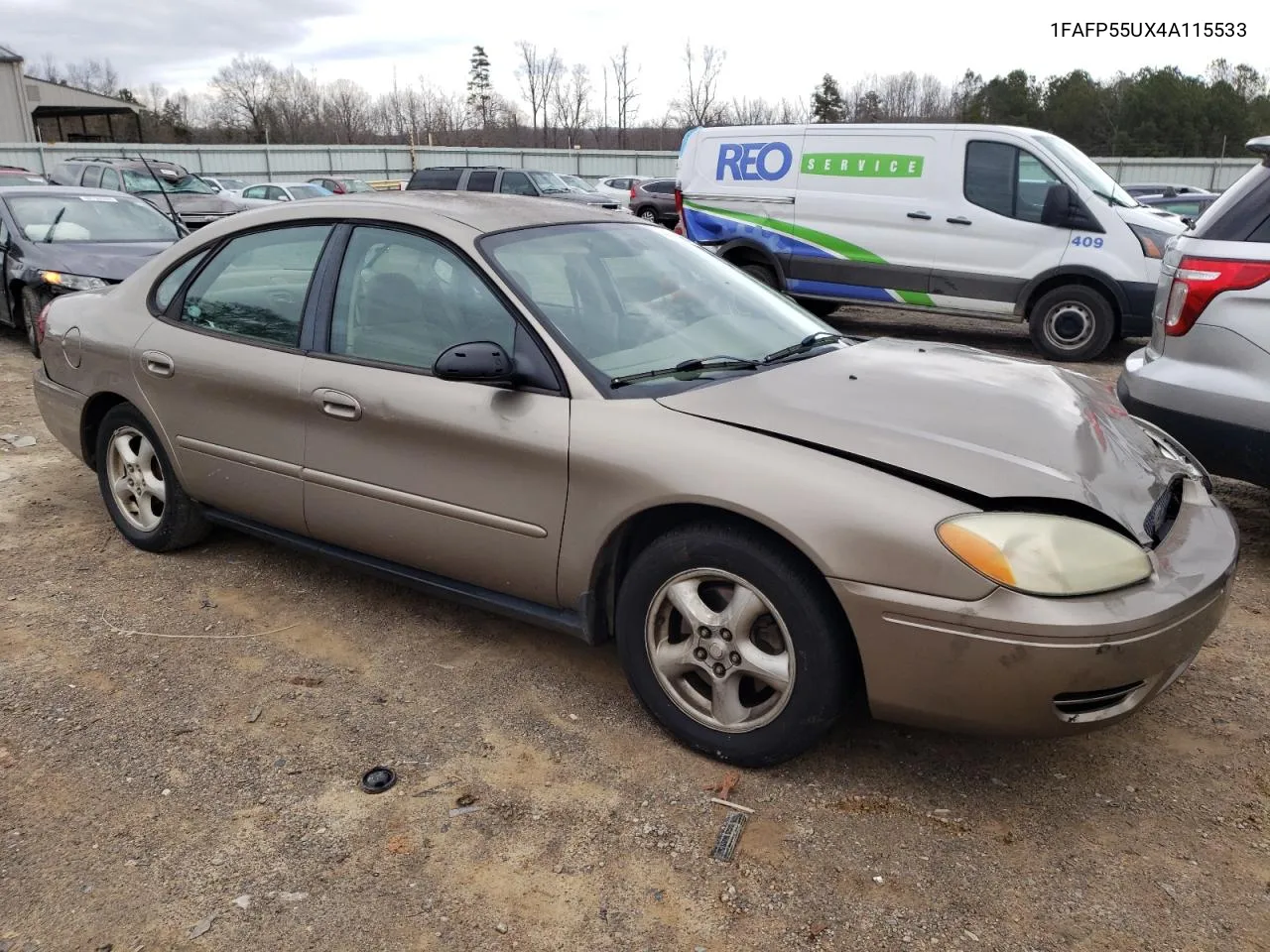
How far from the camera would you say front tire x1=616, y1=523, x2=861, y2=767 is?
2.50 meters

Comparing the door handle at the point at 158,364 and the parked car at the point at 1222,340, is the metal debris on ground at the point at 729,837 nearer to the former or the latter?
the parked car at the point at 1222,340

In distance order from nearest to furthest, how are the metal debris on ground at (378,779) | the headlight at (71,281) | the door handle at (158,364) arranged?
the metal debris on ground at (378,779)
the door handle at (158,364)
the headlight at (71,281)

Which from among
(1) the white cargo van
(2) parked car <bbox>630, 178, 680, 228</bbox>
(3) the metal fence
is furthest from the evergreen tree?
(1) the white cargo van

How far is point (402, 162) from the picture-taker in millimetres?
37062

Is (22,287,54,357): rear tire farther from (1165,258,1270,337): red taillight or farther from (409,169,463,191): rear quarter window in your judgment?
(1165,258,1270,337): red taillight

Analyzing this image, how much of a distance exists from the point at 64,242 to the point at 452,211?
712cm

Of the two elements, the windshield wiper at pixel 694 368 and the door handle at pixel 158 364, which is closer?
the windshield wiper at pixel 694 368

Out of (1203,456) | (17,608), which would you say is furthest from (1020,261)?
(17,608)

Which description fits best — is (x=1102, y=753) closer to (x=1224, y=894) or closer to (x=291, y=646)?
(x=1224, y=894)

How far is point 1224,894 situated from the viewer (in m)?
2.27

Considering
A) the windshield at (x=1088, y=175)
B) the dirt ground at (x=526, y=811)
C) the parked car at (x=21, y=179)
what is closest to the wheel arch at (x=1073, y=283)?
the windshield at (x=1088, y=175)

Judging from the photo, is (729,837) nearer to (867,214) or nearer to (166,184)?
(867,214)

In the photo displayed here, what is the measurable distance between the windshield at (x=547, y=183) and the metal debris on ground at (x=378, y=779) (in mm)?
16162

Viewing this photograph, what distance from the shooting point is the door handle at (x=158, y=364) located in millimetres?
3883
